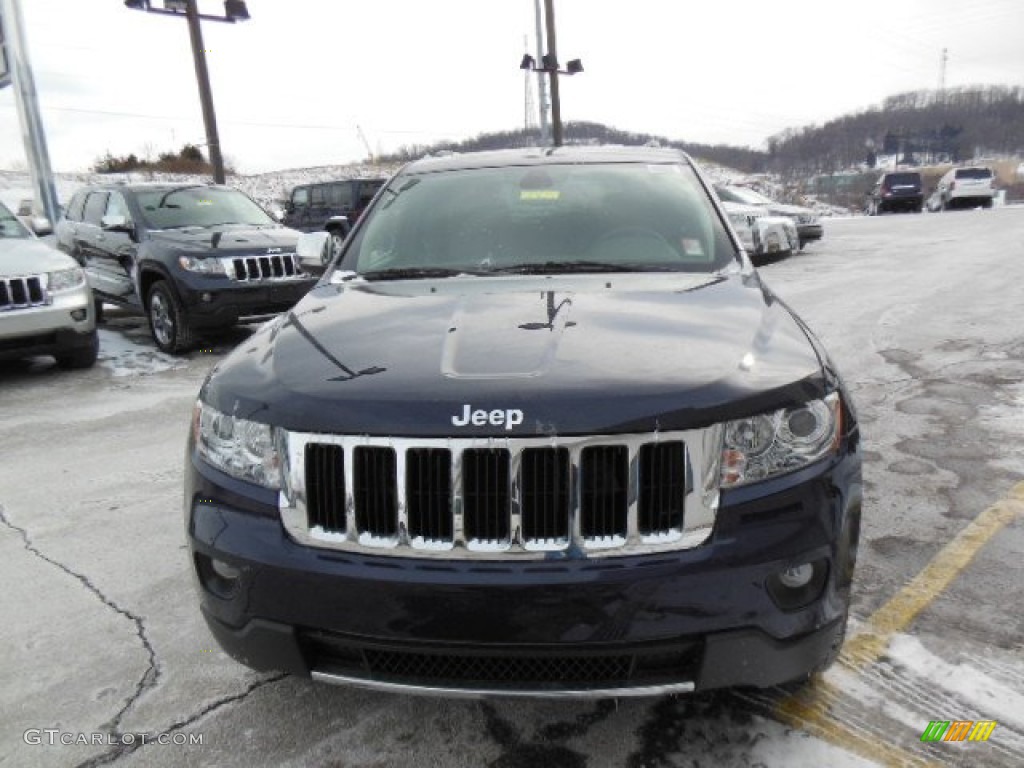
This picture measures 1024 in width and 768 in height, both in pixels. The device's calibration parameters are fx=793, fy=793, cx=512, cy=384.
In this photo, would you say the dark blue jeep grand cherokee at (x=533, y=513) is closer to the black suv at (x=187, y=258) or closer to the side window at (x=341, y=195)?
the black suv at (x=187, y=258)

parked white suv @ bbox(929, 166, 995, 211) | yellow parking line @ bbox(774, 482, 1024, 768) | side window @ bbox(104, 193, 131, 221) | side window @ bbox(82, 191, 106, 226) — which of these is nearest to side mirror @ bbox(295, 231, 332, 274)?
yellow parking line @ bbox(774, 482, 1024, 768)

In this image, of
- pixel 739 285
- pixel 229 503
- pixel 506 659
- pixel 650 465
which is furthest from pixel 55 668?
pixel 739 285

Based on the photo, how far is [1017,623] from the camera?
2.62m

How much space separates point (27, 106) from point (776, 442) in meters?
15.6

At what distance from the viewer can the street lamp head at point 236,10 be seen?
1606 cm

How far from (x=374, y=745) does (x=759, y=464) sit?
4.20 ft

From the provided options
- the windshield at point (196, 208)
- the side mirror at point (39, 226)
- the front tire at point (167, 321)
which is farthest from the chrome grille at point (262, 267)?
the side mirror at point (39, 226)

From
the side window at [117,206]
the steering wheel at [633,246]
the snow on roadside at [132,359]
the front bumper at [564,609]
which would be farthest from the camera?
the side window at [117,206]

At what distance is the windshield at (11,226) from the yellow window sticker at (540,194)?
20.2ft

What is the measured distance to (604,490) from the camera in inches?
69.5

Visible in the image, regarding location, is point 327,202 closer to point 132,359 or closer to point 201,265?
point 132,359

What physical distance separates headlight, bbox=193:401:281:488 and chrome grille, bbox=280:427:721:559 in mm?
244

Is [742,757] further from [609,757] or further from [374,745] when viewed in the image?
[374,745]

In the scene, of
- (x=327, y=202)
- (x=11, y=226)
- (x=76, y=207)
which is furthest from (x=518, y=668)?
(x=327, y=202)
